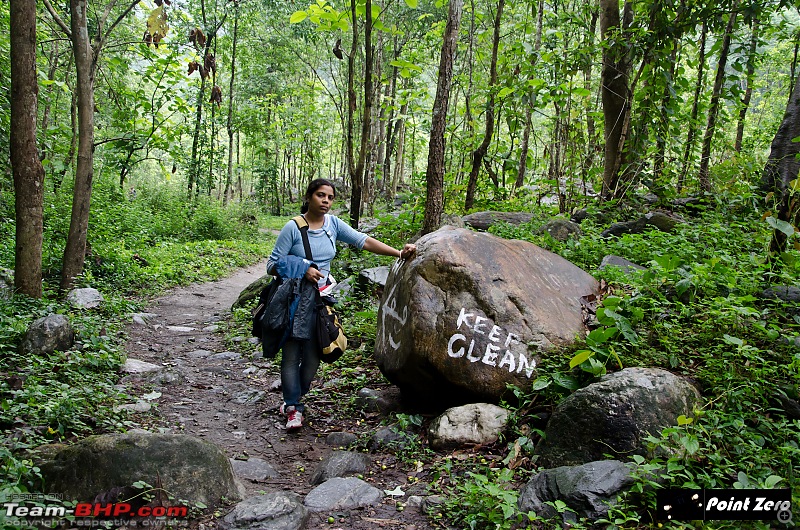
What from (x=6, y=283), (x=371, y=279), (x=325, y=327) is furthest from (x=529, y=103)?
(x=6, y=283)

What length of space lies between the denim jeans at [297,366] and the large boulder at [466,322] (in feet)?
2.04

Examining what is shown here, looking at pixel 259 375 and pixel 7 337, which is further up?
pixel 7 337

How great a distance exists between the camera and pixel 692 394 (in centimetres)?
332

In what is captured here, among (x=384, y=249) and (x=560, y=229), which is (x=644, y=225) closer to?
(x=560, y=229)

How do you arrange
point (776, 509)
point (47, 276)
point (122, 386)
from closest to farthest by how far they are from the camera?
point (776, 509) → point (122, 386) → point (47, 276)

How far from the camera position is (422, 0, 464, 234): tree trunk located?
6.11 meters

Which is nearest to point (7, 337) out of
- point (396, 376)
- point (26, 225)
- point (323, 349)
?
point (26, 225)

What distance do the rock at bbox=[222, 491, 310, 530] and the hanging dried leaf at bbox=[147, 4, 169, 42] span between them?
A: 5.70m

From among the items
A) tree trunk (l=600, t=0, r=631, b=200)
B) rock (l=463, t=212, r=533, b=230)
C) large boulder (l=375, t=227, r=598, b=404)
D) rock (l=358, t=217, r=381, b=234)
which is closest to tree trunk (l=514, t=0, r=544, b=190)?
tree trunk (l=600, t=0, r=631, b=200)

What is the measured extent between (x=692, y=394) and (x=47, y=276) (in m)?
8.26

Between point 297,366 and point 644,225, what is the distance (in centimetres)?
564

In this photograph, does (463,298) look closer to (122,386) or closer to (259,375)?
(259,375)

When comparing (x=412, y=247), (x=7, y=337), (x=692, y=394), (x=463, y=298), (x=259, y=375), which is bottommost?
(x=259, y=375)

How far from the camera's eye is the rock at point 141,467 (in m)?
2.67
